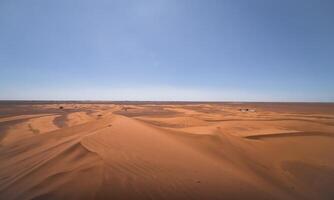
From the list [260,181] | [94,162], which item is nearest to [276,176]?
[260,181]

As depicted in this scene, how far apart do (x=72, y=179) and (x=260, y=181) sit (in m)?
4.10

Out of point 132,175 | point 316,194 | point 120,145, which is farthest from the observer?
point 120,145

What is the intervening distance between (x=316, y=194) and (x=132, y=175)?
3.79 m

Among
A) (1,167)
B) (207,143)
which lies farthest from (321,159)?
(1,167)

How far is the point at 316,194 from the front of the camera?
3.64 meters

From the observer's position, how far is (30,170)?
4387 mm

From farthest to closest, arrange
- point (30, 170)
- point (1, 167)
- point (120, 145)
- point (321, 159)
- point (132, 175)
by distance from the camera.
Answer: point (120, 145) → point (321, 159) → point (1, 167) → point (30, 170) → point (132, 175)

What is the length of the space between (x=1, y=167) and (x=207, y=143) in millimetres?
6163

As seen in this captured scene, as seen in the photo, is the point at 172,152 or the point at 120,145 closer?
the point at 172,152

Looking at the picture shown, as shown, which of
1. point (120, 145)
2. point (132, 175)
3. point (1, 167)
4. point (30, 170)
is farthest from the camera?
point (120, 145)

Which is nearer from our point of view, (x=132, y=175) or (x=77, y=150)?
(x=132, y=175)

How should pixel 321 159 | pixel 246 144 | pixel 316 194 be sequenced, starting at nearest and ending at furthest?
pixel 316 194 → pixel 321 159 → pixel 246 144

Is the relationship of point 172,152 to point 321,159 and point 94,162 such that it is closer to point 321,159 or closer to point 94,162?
point 94,162

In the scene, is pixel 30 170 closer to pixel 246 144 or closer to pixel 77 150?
pixel 77 150
